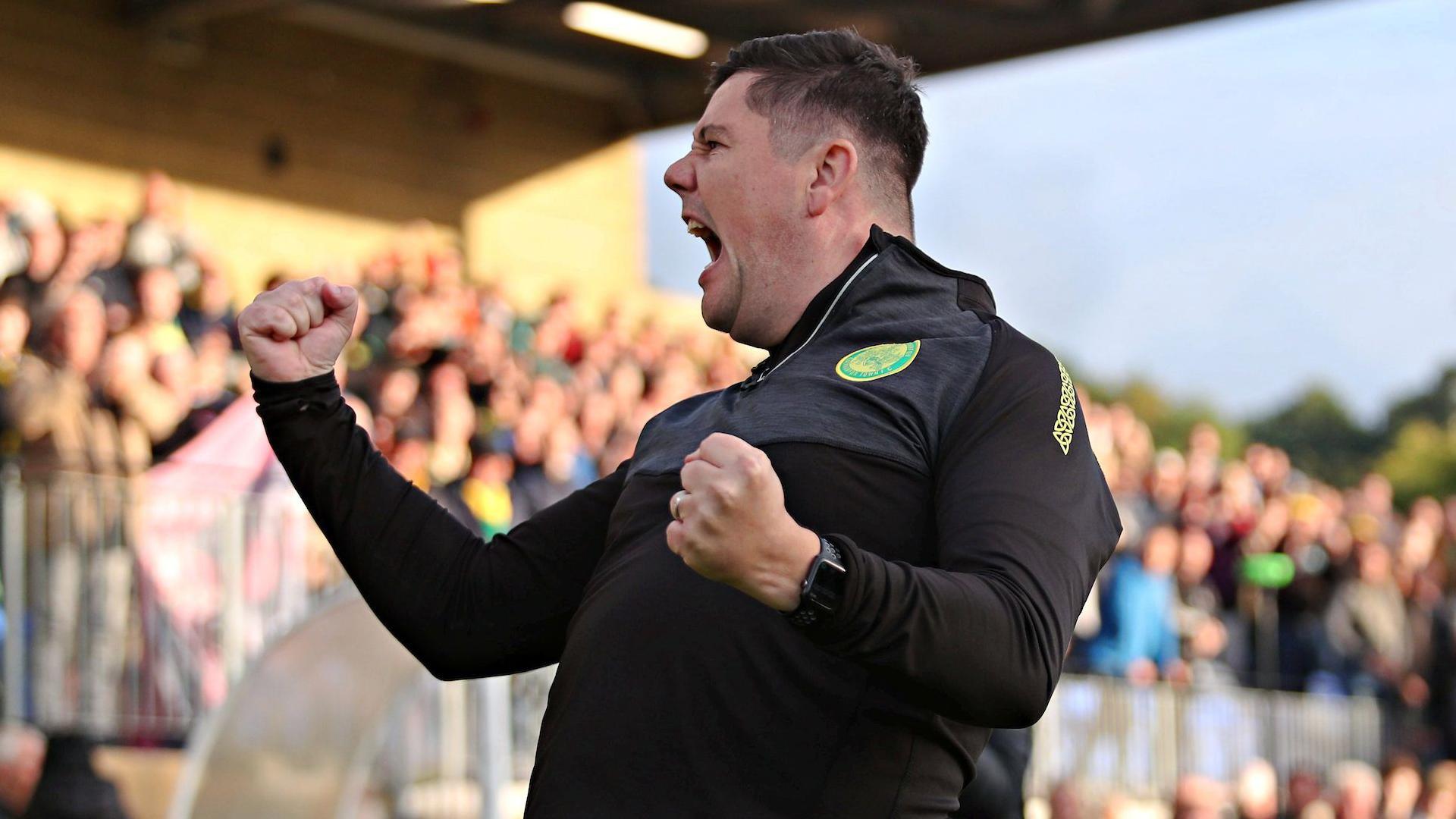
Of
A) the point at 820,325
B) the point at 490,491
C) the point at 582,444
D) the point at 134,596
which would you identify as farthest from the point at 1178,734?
the point at 820,325

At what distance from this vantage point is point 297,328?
2783 mm

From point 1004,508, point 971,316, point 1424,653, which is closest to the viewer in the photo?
point 1004,508

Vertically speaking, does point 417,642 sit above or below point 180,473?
above

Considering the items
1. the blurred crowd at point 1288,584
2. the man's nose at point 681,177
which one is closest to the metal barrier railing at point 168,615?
the man's nose at point 681,177

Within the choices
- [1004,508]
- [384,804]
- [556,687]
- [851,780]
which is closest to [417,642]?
[556,687]

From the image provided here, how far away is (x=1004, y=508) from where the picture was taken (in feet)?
7.44

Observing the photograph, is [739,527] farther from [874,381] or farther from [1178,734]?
[1178,734]

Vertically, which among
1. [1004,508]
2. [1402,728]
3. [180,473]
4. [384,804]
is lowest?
[1402,728]

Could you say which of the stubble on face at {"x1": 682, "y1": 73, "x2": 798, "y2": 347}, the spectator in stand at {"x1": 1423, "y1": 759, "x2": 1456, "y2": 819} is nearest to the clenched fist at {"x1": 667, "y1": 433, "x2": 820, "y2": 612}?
the stubble on face at {"x1": 682, "y1": 73, "x2": 798, "y2": 347}

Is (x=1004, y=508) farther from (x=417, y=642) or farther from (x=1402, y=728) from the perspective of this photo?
(x=1402, y=728)

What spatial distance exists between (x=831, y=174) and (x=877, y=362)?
335mm

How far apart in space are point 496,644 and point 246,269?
13202mm

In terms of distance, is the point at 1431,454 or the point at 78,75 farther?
the point at 1431,454

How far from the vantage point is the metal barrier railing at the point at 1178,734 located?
38.4ft
